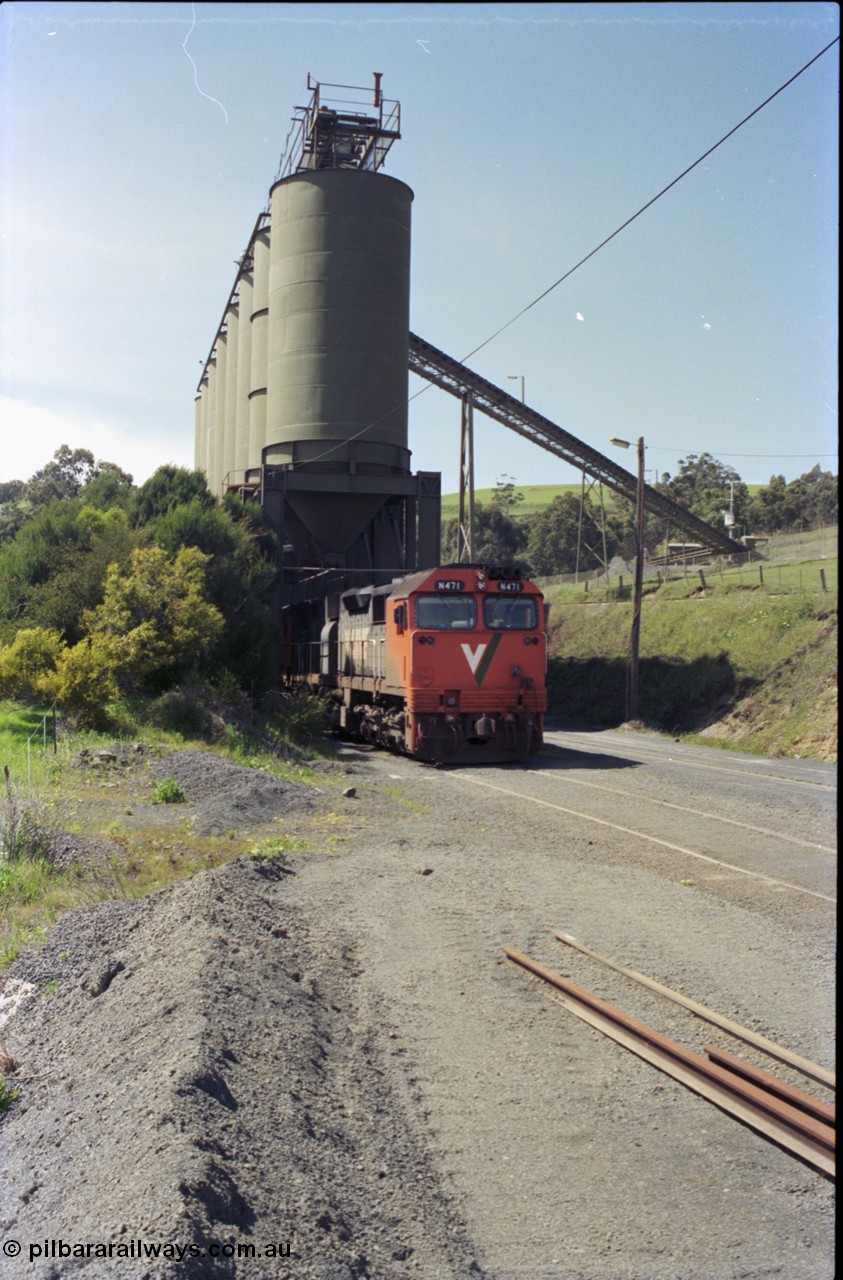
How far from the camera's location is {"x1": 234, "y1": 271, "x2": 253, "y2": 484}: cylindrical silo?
47.5 m

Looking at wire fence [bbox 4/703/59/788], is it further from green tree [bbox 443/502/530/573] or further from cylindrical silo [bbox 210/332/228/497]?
green tree [bbox 443/502/530/573]

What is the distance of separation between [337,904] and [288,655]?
30.0 meters

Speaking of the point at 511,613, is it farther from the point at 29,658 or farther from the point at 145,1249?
the point at 145,1249

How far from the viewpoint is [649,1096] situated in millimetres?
5734

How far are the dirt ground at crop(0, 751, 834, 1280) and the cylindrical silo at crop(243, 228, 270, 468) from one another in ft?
110

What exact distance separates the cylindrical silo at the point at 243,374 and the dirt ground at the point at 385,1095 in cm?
3837

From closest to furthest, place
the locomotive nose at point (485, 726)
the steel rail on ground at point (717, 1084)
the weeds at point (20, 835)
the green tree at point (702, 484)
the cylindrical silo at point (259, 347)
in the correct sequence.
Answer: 1. the steel rail on ground at point (717, 1084)
2. the weeds at point (20, 835)
3. the locomotive nose at point (485, 726)
4. the cylindrical silo at point (259, 347)
5. the green tree at point (702, 484)

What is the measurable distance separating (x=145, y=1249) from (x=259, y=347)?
43469 millimetres

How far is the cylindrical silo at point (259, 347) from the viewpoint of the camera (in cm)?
4184

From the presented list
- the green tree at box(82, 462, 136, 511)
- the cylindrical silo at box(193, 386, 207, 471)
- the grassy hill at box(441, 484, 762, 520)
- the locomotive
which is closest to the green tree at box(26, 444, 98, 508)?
the cylindrical silo at box(193, 386, 207, 471)

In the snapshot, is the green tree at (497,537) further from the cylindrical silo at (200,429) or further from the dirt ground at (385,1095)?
the dirt ground at (385,1095)

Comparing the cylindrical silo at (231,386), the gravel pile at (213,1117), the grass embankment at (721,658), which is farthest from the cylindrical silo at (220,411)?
the gravel pile at (213,1117)

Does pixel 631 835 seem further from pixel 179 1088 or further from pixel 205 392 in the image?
pixel 205 392

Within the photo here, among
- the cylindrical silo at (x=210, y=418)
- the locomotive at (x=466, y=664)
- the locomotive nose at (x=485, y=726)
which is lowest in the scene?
the locomotive nose at (x=485, y=726)
